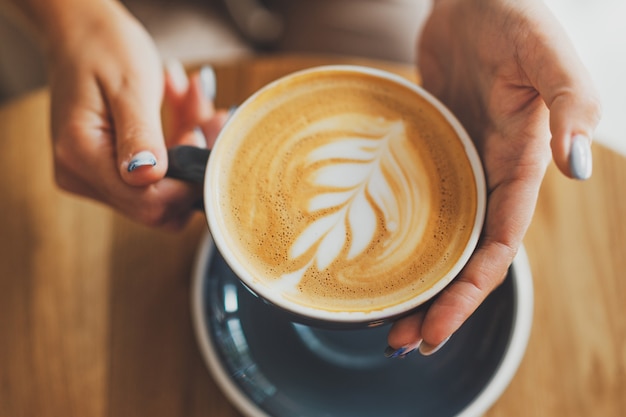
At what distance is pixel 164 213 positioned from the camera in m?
0.90

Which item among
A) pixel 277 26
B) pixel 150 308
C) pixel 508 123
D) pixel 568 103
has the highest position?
pixel 568 103

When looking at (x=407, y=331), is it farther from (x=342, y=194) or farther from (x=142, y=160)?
(x=142, y=160)

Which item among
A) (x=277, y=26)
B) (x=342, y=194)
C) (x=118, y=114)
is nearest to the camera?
(x=342, y=194)

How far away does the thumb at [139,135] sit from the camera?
803mm

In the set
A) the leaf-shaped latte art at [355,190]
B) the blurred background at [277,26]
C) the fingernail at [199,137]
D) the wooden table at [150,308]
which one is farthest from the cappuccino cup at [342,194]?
the blurred background at [277,26]

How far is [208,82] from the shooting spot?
1092 millimetres

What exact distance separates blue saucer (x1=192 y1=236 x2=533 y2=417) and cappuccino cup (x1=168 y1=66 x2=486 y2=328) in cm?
17

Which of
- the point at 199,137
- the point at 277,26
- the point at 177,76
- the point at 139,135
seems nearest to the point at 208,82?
the point at 177,76

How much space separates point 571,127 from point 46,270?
2.84 feet

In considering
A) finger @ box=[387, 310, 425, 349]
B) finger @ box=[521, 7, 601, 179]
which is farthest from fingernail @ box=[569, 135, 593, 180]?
finger @ box=[387, 310, 425, 349]

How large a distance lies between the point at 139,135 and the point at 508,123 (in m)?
0.53

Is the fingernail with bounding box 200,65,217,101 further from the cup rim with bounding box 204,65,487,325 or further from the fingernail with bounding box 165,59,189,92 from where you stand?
the cup rim with bounding box 204,65,487,325

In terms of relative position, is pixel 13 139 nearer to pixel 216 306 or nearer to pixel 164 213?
pixel 164 213

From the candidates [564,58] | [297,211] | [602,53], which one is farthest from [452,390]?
[602,53]
